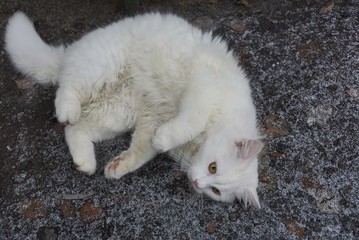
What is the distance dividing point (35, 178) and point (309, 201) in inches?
73.6

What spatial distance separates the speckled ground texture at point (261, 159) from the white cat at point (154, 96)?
0.17 meters

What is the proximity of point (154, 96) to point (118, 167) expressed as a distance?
566mm

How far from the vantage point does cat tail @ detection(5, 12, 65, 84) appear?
289 cm

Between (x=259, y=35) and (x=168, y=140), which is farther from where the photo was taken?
(x=259, y=35)

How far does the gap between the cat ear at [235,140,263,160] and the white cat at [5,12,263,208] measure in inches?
0.4

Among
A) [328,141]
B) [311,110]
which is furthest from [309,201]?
[311,110]

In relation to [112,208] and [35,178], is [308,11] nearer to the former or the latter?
[112,208]

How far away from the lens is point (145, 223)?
2568 mm

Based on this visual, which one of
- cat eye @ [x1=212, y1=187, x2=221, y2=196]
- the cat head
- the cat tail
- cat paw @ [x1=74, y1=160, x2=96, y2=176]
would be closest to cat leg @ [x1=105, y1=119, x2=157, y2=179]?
cat paw @ [x1=74, y1=160, x2=96, y2=176]

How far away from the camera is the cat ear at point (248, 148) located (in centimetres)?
227

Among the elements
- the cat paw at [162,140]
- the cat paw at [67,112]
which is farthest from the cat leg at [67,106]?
the cat paw at [162,140]

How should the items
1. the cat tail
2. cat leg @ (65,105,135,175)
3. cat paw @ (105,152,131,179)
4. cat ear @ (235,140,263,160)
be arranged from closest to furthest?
cat ear @ (235,140,263,160) → cat paw @ (105,152,131,179) → cat leg @ (65,105,135,175) → the cat tail

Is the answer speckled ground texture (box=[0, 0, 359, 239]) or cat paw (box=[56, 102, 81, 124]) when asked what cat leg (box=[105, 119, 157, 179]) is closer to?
speckled ground texture (box=[0, 0, 359, 239])

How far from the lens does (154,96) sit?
9.28ft
